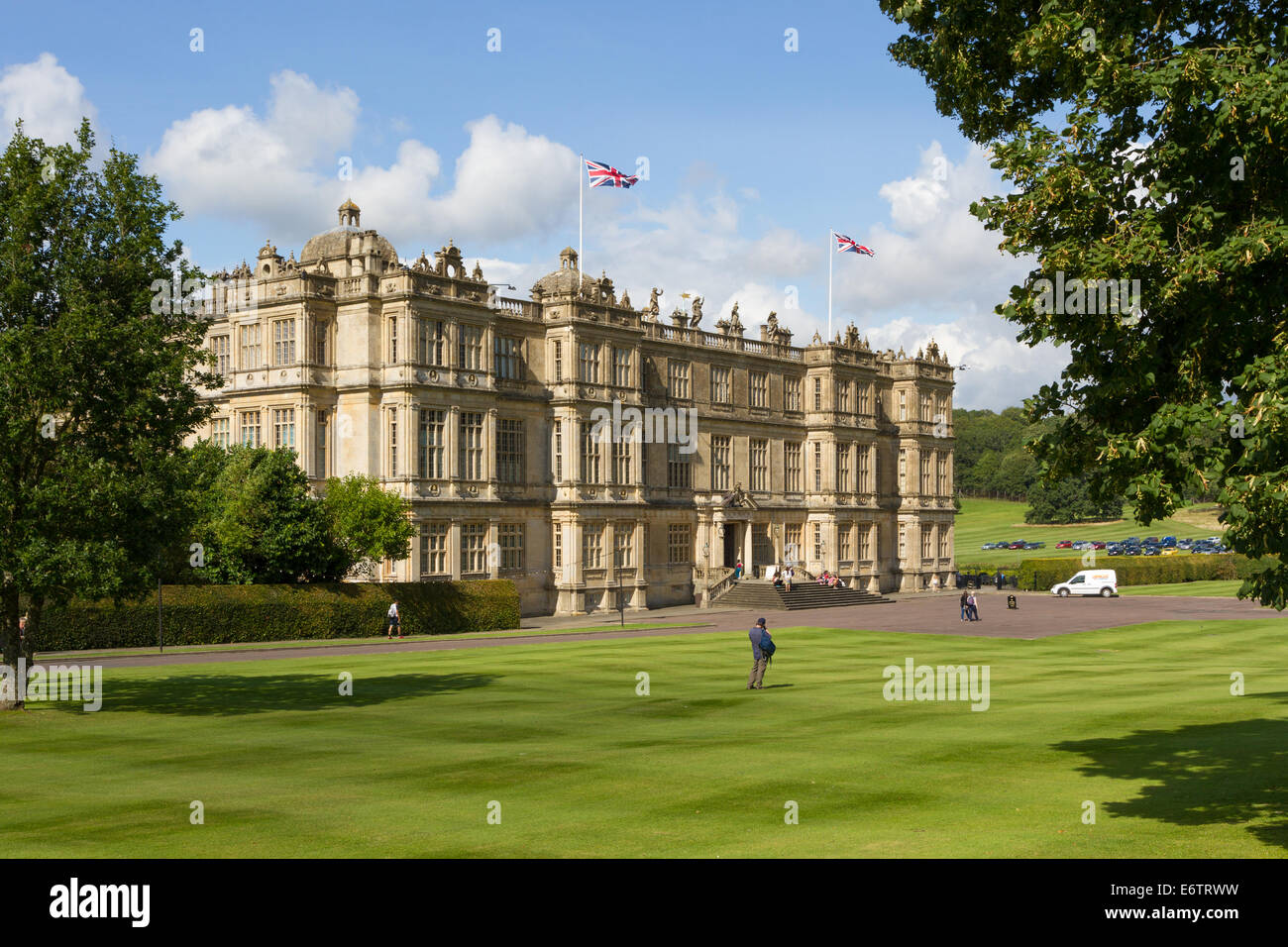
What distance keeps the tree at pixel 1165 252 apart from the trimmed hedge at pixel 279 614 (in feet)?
112

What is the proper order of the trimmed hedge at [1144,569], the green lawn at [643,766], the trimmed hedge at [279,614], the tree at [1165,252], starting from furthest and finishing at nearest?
the trimmed hedge at [1144,569]
the trimmed hedge at [279,614]
the green lawn at [643,766]
the tree at [1165,252]

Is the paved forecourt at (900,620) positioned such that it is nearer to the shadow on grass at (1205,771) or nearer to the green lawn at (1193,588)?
the green lawn at (1193,588)

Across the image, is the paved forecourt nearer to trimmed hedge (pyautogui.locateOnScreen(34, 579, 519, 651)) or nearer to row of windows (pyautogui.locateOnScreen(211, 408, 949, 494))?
trimmed hedge (pyautogui.locateOnScreen(34, 579, 519, 651))

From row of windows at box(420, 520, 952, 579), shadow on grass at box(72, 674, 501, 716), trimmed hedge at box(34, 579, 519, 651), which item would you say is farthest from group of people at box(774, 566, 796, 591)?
shadow on grass at box(72, 674, 501, 716)

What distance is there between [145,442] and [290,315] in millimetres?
33102

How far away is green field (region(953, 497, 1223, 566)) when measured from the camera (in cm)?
13988

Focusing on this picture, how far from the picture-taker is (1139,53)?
14773mm

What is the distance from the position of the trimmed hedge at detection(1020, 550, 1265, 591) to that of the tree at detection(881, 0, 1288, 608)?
8211 centimetres

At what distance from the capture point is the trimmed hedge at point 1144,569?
309ft

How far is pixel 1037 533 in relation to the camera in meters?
165

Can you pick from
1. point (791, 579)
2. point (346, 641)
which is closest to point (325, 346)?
point (346, 641)

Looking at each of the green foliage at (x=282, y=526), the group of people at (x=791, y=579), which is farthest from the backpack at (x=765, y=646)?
the group of people at (x=791, y=579)

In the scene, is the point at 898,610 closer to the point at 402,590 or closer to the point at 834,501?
the point at 834,501

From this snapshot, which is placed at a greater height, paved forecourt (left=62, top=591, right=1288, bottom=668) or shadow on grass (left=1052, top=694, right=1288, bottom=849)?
shadow on grass (left=1052, top=694, right=1288, bottom=849)
